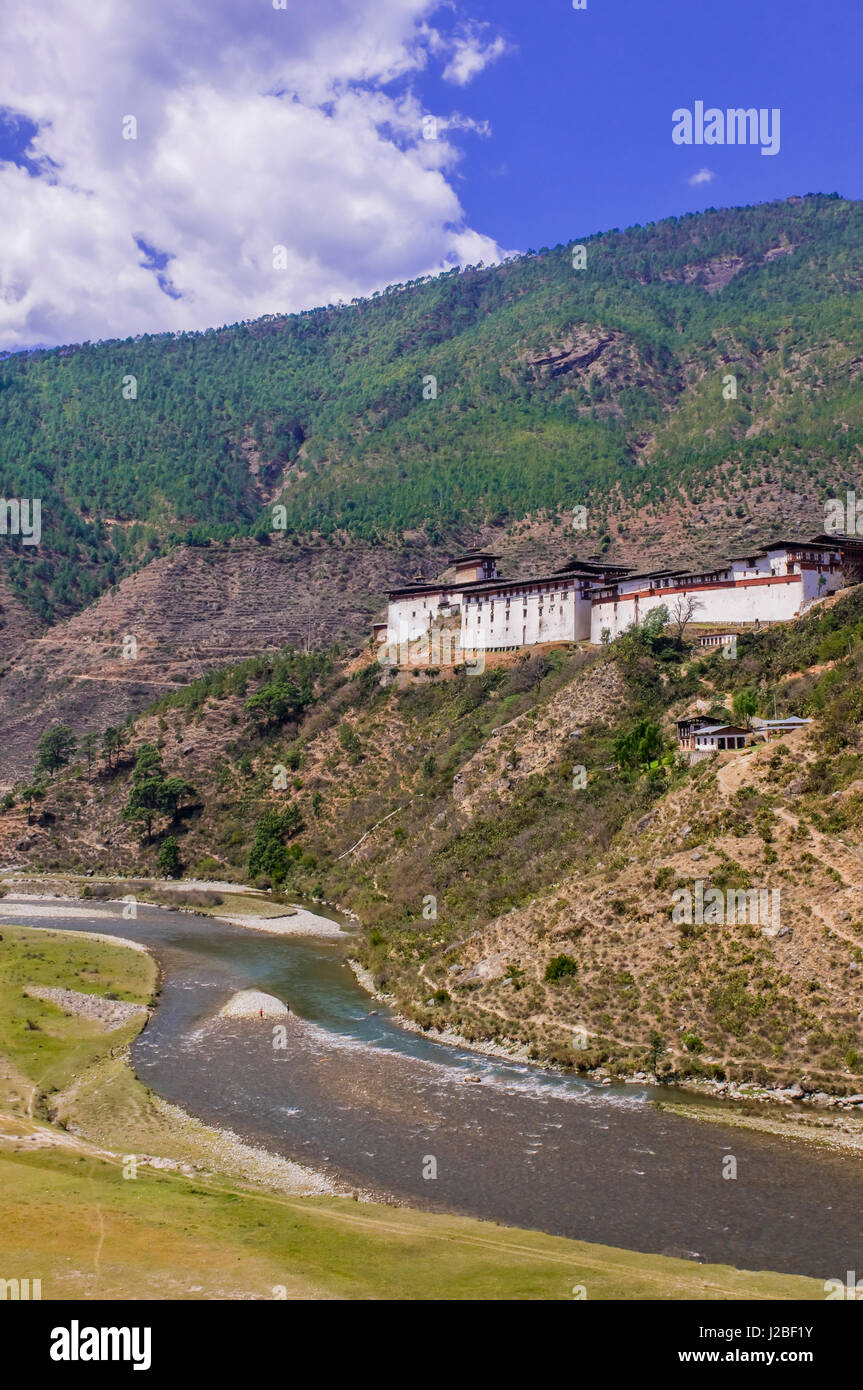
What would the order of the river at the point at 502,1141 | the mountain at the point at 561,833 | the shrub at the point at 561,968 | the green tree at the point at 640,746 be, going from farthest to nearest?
the green tree at the point at 640,746 → the shrub at the point at 561,968 → the mountain at the point at 561,833 → the river at the point at 502,1141

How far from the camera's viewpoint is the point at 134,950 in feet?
204

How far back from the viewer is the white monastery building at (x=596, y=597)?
6756 centimetres

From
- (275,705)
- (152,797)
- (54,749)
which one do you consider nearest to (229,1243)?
(152,797)

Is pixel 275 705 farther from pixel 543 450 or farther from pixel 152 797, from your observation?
pixel 543 450

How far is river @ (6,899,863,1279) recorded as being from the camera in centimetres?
2709

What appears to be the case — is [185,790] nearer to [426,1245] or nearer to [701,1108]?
[701,1108]

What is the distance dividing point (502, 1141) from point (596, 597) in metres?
51.8

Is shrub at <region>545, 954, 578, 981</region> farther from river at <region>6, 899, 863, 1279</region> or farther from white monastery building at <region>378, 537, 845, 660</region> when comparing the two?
white monastery building at <region>378, 537, 845, 660</region>

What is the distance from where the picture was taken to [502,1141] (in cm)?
3275

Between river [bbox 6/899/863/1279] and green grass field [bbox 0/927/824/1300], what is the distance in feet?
5.60

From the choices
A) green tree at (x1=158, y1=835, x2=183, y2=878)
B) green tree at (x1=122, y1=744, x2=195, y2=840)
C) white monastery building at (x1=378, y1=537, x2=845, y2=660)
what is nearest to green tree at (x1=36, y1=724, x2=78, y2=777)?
green tree at (x1=122, y1=744, x2=195, y2=840)

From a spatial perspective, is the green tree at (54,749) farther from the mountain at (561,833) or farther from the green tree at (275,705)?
the green tree at (275,705)

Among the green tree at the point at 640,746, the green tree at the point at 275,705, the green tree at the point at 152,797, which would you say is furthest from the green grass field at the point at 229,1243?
the green tree at the point at 275,705

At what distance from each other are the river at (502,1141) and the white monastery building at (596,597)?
34671 millimetres
